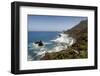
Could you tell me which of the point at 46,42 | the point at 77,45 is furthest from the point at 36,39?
the point at 77,45

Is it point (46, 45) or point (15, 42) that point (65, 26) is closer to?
point (46, 45)

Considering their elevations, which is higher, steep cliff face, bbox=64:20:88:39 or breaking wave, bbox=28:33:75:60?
steep cliff face, bbox=64:20:88:39

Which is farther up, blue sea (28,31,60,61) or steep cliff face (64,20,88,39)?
steep cliff face (64,20,88,39)

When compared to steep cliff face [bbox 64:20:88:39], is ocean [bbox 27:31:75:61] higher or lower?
lower

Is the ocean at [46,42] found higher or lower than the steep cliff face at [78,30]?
lower
